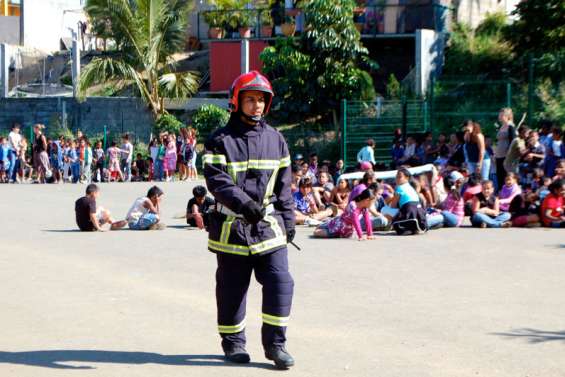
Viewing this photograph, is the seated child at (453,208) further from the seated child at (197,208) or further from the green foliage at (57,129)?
the green foliage at (57,129)

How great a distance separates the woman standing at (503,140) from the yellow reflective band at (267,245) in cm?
1147

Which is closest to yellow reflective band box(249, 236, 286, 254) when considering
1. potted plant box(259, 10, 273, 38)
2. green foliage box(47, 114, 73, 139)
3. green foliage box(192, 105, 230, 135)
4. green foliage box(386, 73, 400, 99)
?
green foliage box(386, 73, 400, 99)

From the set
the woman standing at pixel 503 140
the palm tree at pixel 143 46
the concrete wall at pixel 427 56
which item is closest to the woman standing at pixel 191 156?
the palm tree at pixel 143 46

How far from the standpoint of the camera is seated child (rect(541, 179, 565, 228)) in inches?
569

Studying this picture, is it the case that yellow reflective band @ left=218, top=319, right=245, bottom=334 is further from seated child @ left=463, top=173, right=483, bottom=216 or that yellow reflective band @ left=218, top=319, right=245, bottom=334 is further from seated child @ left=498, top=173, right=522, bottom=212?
seated child @ left=498, top=173, right=522, bottom=212

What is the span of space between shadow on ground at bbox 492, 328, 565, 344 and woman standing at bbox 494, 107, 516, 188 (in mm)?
10183

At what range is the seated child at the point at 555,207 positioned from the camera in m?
14.5

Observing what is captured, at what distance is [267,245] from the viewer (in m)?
6.34

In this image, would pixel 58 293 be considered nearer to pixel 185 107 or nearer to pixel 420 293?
pixel 420 293

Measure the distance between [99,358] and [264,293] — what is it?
1182 millimetres

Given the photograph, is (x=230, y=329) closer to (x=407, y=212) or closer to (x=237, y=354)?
(x=237, y=354)

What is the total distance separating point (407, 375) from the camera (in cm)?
610

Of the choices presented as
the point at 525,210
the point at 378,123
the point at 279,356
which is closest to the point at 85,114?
the point at 378,123

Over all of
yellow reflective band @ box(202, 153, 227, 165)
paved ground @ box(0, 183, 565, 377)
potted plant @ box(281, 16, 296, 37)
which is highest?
potted plant @ box(281, 16, 296, 37)
